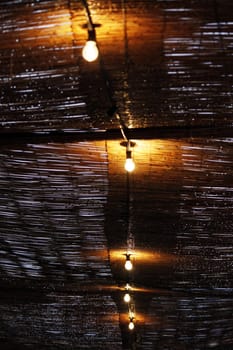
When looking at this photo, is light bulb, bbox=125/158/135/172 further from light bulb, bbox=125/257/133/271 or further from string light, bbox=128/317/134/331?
string light, bbox=128/317/134/331

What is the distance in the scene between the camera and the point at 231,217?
398 cm

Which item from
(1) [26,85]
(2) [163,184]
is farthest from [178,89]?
(2) [163,184]

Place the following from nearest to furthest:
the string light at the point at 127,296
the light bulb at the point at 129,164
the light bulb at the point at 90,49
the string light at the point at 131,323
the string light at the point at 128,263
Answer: the light bulb at the point at 90,49 < the light bulb at the point at 129,164 < the string light at the point at 128,263 < the string light at the point at 127,296 < the string light at the point at 131,323

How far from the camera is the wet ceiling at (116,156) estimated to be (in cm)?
241

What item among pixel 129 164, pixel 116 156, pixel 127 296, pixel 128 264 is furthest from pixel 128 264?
pixel 129 164

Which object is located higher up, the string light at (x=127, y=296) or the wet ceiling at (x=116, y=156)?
the string light at (x=127, y=296)

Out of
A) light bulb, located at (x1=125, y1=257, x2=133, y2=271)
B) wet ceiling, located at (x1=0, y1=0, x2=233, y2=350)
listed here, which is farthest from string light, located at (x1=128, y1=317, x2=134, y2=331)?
light bulb, located at (x1=125, y1=257, x2=133, y2=271)

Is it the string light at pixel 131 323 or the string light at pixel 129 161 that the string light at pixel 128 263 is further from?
the string light at pixel 131 323

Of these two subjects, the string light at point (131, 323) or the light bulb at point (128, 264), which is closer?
the light bulb at point (128, 264)

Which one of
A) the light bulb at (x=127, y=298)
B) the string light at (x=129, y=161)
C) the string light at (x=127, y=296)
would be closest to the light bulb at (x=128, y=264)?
the string light at (x=127, y=296)

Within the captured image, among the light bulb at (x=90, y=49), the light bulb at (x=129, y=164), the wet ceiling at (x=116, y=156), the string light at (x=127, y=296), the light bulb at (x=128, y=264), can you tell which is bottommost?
the light bulb at (x=90, y=49)

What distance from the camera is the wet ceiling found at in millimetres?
2410

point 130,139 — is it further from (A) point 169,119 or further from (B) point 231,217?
(B) point 231,217

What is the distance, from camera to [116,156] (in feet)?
11.1
